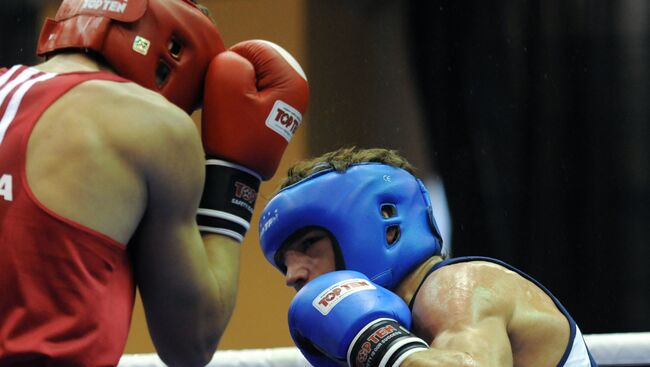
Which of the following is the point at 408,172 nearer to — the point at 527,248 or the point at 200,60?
the point at 200,60

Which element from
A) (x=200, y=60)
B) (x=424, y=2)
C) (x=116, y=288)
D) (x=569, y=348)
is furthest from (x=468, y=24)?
(x=116, y=288)

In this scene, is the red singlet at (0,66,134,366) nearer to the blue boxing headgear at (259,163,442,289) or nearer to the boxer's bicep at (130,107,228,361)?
the boxer's bicep at (130,107,228,361)

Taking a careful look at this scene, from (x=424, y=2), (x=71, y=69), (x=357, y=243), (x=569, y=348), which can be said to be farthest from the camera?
(x=424, y=2)

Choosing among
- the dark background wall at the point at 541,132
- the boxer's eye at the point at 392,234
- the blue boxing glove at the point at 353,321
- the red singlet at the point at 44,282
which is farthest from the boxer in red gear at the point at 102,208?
the dark background wall at the point at 541,132

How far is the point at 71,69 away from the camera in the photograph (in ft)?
4.66

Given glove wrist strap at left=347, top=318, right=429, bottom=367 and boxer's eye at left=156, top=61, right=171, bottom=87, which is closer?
boxer's eye at left=156, top=61, right=171, bottom=87

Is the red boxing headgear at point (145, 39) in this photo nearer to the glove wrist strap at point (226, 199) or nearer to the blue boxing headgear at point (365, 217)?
the glove wrist strap at point (226, 199)

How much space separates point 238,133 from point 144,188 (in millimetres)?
244

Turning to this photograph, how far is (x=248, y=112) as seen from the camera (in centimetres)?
156

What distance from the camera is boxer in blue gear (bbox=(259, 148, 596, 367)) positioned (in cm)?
171

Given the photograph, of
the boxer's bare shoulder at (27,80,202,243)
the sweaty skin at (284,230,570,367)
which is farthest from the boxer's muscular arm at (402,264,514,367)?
the boxer's bare shoulder at (27,80,202,243)

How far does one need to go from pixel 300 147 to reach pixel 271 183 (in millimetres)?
196

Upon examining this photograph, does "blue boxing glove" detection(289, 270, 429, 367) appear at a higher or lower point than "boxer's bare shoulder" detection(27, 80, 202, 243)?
lower

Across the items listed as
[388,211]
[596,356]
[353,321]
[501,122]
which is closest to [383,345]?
[353,321]
